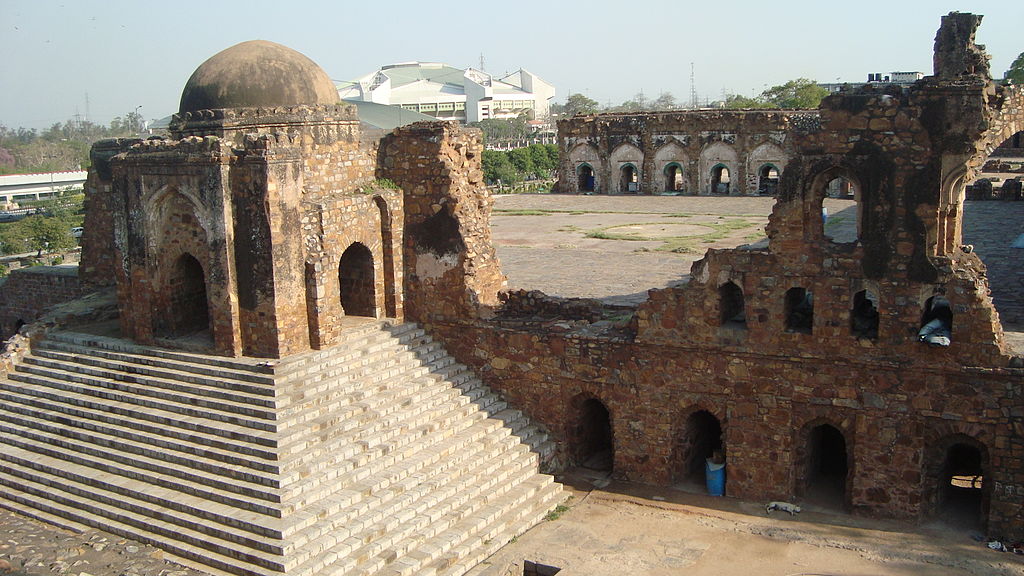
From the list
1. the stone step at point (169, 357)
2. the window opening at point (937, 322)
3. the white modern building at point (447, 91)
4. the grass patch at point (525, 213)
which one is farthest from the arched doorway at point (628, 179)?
the white modern building at point (447, 91)

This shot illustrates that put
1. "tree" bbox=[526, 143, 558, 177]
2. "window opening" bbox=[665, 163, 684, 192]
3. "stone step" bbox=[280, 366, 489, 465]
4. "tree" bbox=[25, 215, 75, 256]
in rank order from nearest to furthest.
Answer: "stone step" bbox=[280, 366, 489, 465]
"tree" bbox=[25, 215, 75, 256]
"window opening" bbox=[665, 163, 684, 192]
"tree" bbox=[526, 143, 558, 177]

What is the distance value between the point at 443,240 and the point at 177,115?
4.19 metres

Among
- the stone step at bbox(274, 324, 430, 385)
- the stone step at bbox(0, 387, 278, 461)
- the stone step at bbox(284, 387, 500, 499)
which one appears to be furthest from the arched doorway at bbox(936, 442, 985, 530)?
the stone step at bbox(0, 387, 278, 461)

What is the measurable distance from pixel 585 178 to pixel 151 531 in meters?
28.9

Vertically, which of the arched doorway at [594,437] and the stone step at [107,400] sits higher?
the stone step at [107,400]

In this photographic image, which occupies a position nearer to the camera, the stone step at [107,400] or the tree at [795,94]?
the stone step at [107,400]

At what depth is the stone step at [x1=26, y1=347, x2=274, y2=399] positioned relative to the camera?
422 inches

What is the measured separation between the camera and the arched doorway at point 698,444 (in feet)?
38.6

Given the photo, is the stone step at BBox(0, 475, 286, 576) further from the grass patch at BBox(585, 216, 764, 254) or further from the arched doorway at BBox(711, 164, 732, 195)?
the arched doorway at BBox(711, 164, 732, 195)

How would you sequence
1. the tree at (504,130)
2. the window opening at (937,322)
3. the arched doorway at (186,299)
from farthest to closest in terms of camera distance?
the tree at (504,130)
the arched doorway at (186,299)
the window opening at (937,322)

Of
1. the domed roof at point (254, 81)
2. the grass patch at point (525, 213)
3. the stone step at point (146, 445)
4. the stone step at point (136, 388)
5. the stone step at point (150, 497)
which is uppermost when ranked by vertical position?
the domed roof at point (254, 81)

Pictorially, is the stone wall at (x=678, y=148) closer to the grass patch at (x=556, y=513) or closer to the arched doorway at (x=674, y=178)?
the arched doorway at (x=674, y=178)

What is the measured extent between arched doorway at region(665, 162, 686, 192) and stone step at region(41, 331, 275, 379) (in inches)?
1013

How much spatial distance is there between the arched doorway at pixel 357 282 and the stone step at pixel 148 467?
146 inches
